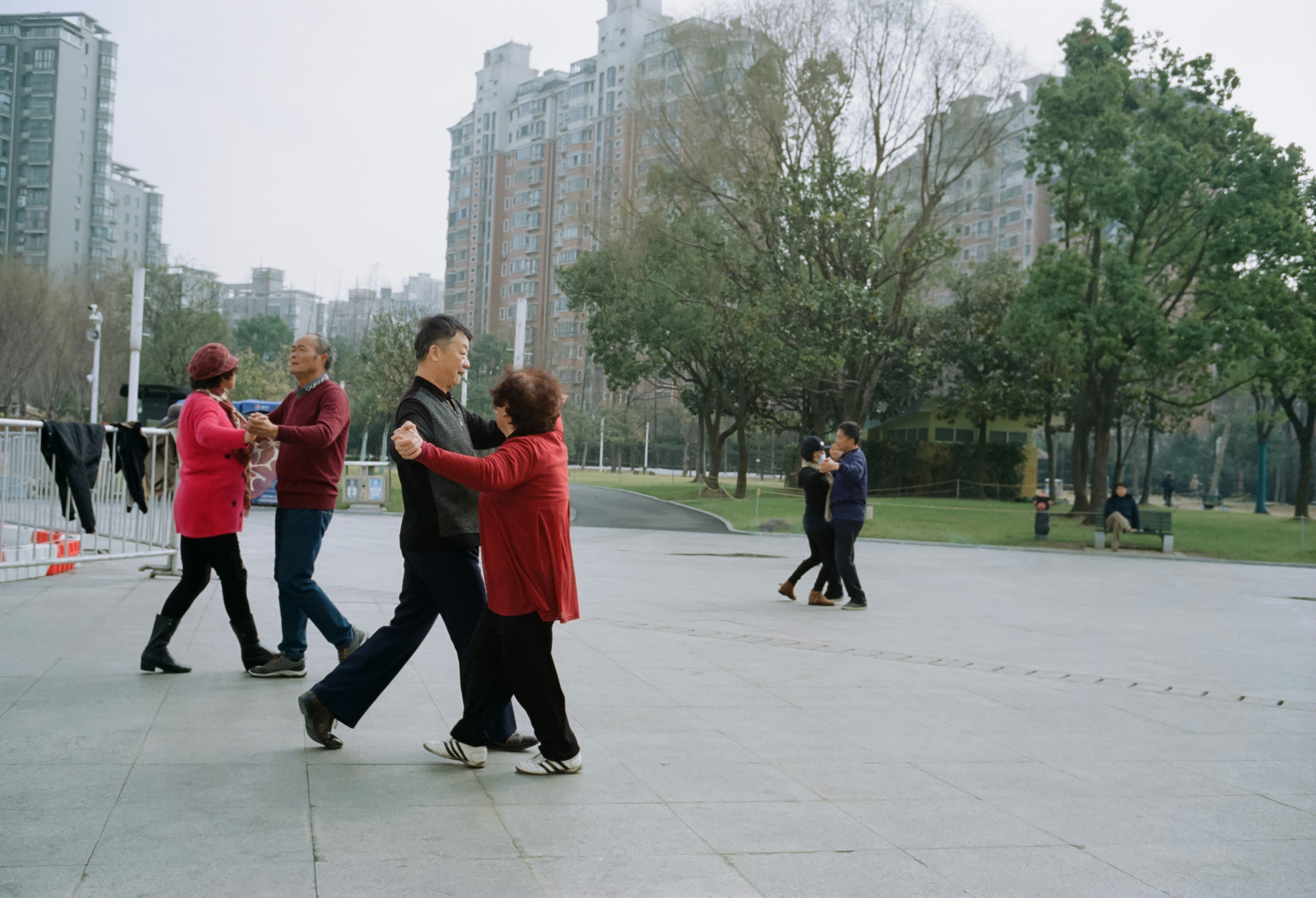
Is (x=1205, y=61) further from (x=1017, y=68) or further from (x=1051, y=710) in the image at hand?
(x=1051, y=710)

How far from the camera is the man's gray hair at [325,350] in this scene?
5.75 meters

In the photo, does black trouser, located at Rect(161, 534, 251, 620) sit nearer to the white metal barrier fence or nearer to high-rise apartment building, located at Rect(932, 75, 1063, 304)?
the white metal barrier fence

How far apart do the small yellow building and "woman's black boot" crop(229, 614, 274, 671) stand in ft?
140

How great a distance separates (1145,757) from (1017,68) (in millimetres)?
26610

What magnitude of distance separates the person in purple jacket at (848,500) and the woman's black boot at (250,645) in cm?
594

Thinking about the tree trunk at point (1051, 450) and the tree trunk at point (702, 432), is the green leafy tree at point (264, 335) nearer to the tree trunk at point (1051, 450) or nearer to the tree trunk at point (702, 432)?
the tree trunk at point (702, 432)

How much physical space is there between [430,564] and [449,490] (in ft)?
1.06

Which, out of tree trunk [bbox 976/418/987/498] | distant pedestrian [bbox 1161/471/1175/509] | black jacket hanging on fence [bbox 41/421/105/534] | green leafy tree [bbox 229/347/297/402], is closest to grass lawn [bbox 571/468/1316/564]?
tree trunk [bbox 976/418/987/498]

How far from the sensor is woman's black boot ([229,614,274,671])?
19.5 ft

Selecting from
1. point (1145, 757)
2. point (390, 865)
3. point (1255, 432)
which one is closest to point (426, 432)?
point (390, 865)

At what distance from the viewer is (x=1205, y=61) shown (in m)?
28.0

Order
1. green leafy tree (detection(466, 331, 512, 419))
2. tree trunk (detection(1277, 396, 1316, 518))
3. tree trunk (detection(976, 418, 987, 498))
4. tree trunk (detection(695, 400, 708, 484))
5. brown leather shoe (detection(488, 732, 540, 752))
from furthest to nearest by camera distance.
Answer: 1. green leafy tree (detection(466, 331, 512, 419))
2. tree trunk (detection(976, 418, 987, 498))
3. tree trunk (detection(695, 400, 708, 484))
4. tree trunk (detection(1277, 396, 1316, 518))
5. brown leather shoe (detection(488, 732, 540, 752))

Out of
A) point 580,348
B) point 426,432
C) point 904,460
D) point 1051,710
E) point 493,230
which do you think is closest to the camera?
point 426,432

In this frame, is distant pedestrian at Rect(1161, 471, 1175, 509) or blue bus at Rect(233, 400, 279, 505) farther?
distant pedestrian at Rect(1161, 471, 1175, 509)
